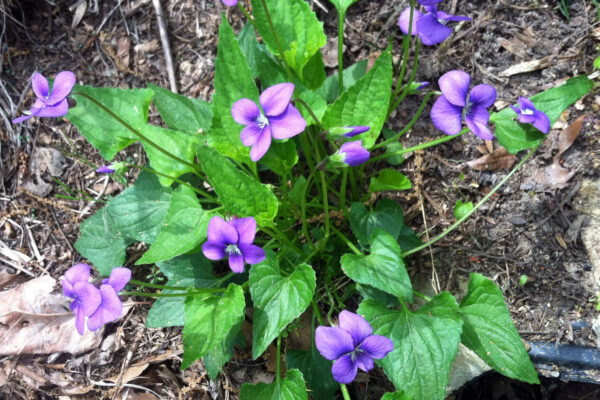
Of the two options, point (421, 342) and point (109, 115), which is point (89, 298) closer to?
point (109, 115)

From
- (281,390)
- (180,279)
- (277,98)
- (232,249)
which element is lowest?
(281,390)

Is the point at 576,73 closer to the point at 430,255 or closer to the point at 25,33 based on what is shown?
the point at 430,255

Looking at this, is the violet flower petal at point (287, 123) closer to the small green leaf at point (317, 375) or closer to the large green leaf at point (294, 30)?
the large green leaf at point (294, 30)

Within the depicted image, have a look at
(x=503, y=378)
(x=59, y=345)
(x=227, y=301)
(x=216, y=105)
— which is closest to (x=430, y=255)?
(x=503, y=378)

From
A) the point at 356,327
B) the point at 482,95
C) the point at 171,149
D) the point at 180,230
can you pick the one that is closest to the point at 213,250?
the point at 180,230

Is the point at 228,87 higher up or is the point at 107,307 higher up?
the point at 228,87

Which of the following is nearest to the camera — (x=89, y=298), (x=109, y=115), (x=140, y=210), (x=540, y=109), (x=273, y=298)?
(x=89, y=298)
